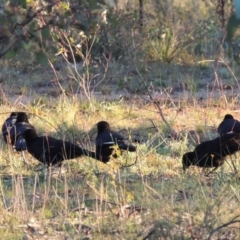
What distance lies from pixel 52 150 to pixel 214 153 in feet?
4.74

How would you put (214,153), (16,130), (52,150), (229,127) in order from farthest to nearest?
(16,130)
(229,127)
(52,150)
(214,153)

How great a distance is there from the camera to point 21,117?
884 centimetres

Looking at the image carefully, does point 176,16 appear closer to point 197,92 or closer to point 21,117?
point 197,92

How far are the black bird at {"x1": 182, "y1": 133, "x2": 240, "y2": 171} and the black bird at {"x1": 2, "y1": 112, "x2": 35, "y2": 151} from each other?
1748mm

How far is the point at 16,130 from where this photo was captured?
27.5 feet

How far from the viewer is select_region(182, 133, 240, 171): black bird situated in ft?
22.2

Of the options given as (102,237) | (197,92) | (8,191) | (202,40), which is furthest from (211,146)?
(202,40)

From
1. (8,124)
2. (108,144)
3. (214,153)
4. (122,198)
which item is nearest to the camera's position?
(122,198)

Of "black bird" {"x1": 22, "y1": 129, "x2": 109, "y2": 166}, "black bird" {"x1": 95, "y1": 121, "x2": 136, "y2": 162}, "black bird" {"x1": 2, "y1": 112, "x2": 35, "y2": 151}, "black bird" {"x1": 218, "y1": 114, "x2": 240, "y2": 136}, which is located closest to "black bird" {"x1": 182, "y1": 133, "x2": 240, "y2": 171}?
"black bird" {"x1": 95, "y1": 121, "x2": 136, "y2": 162}

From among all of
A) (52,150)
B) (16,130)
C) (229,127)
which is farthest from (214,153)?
(16,130)

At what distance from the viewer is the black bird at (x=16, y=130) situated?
7777 mm

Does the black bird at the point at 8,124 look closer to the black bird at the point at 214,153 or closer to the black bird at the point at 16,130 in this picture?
the black bird at the point at 16,130

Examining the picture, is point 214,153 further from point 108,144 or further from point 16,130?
point 16,130

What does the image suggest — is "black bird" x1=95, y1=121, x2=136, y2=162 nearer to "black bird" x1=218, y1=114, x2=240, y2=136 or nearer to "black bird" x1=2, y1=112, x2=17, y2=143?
"black bird" x1=218, y1=114, x2=240, y2=136
